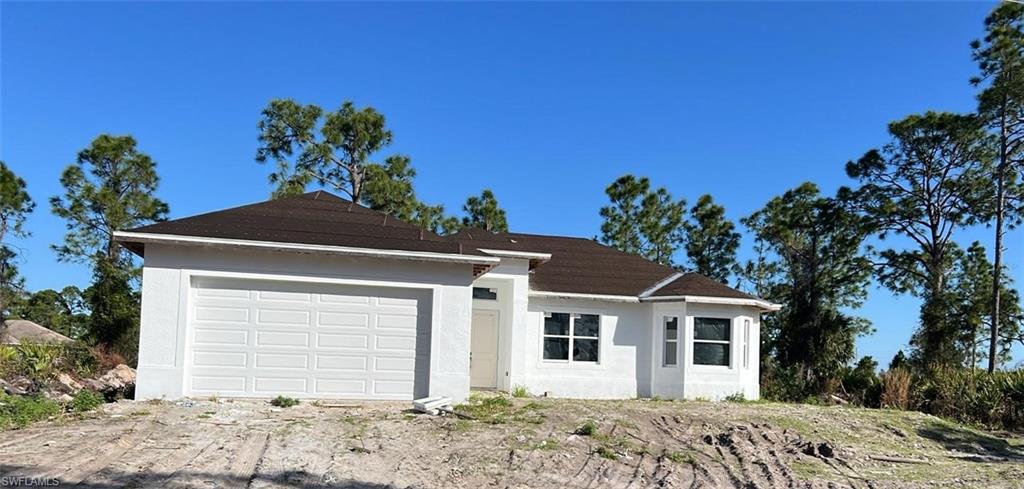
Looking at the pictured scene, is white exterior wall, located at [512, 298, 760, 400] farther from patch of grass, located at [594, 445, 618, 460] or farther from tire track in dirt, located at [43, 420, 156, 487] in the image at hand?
tire track in dirt, located at [43, 420, 156, 487]

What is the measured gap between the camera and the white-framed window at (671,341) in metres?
19.3

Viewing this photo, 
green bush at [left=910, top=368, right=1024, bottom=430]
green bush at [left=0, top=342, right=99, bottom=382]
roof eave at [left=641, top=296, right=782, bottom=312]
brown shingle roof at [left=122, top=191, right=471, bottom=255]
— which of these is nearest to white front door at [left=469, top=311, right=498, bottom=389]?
roof eave at [left=641, top=296, right=782, bottom=312]

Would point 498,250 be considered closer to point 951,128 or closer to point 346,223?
point 346,223

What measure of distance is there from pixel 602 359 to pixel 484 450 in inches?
389

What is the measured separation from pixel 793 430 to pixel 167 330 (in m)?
11.2

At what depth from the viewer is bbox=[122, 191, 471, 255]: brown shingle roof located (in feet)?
45.7

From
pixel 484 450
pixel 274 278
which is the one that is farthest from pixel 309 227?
pixel 484 450

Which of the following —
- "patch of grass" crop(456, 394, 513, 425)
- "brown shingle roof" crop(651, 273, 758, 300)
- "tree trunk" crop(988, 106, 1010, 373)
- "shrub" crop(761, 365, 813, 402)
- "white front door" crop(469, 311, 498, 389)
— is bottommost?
"shrub" crop(761, 365, 813, 402)

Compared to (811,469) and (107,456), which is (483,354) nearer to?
(811,469)

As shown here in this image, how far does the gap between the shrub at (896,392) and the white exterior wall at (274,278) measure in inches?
482

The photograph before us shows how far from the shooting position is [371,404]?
549 inches

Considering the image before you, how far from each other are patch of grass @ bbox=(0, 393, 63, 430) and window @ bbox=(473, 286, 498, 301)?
936cm

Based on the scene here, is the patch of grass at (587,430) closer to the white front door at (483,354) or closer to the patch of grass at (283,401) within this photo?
the patch of grass at (283,401)

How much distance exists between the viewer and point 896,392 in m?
20.0
